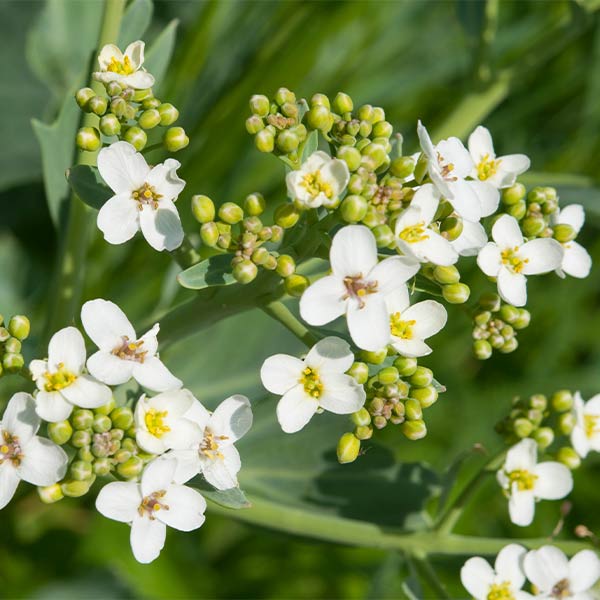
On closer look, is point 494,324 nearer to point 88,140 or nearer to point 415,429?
point 415,429

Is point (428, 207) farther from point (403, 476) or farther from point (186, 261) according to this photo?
point (403, 476)

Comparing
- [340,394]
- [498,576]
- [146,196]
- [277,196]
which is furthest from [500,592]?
[277,196]

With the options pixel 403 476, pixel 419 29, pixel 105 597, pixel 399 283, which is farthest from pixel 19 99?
pixel 399 283

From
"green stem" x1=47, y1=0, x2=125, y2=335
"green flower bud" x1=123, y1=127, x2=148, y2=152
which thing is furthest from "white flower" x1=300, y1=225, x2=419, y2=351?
"green stem" x1=47, y1=0, x2=125, y2=335

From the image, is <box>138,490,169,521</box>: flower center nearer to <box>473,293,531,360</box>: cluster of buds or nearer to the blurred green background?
<box>473,293,531,360</box>: cluster of buds

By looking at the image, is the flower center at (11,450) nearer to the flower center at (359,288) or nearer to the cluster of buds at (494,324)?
the flower center at (359,288)

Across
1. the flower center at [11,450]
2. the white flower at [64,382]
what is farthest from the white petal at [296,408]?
the flower center at [11,450]
